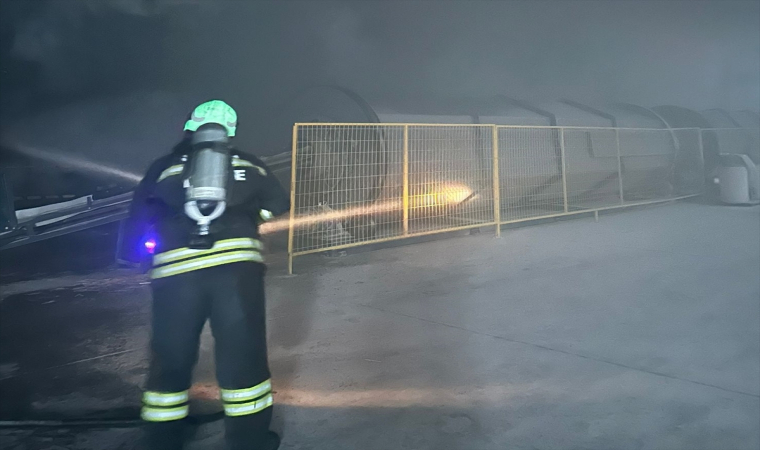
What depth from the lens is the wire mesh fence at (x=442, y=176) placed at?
6.07 m

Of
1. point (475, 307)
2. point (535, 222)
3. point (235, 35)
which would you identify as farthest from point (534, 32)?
point (475, 307)

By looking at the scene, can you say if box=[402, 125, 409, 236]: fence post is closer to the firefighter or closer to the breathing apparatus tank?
the firefighter

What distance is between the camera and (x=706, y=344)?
341 centimetres

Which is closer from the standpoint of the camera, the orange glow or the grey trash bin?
the orange glow

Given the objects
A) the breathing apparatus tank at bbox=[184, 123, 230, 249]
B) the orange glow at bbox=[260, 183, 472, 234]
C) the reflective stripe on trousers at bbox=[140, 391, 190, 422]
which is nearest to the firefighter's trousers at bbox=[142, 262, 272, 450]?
the reflective stripe on trousers at bbox=[140, 391, 190, 422]

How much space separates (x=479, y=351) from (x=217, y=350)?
1.83m

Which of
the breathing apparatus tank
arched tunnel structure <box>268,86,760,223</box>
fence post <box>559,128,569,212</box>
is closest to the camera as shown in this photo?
the breathing apparatus tank

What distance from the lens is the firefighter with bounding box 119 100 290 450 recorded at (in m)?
2.12

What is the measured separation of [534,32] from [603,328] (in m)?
9.30

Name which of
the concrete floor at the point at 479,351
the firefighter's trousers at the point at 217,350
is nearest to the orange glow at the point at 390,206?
the concrete floor at the point at 479,351

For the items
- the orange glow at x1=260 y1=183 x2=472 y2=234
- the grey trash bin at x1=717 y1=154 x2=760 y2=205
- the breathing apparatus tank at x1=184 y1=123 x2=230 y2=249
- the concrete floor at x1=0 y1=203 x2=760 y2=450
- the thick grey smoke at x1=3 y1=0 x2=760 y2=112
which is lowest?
the concrete floor at x1=0 y1=203 x2=760 y2=450

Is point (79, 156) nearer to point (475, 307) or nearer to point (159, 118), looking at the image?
point (159, 118)

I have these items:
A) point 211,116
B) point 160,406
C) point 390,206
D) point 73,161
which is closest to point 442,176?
point 390,206

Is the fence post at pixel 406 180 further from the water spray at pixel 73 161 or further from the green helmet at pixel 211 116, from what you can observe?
the green helmet at pixel 211 116
